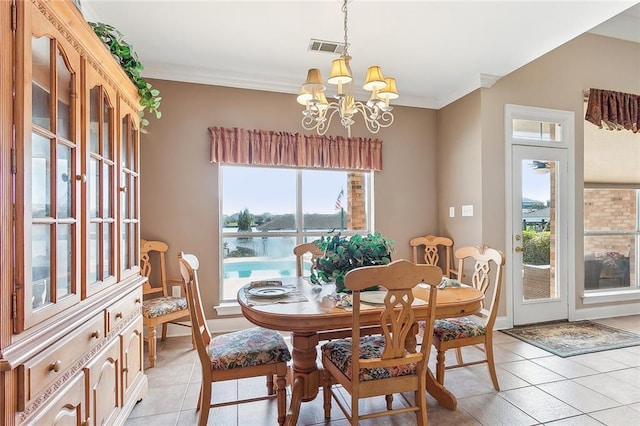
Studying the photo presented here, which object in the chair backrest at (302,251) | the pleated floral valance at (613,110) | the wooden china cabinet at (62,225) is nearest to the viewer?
the wooden china cabinet at (62,225)

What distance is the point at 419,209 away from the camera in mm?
4230

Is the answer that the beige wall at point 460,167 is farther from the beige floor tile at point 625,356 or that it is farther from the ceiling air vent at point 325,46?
the ceiling air vent at point 325,46

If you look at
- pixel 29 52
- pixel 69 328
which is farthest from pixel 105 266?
pixel 29 52

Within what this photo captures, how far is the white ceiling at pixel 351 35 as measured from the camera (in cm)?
243

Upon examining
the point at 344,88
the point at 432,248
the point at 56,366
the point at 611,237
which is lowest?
the point at 56,366

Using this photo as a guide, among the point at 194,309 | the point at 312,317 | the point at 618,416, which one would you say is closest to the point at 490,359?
the point at 618,416

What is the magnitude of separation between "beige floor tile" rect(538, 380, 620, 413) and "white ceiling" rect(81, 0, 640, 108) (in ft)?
8.60

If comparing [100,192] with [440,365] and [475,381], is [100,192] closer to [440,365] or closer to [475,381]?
[440,365]

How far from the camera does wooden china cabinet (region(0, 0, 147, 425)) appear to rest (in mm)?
1047

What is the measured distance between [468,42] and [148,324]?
3.53 m

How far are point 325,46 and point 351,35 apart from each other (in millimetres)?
252

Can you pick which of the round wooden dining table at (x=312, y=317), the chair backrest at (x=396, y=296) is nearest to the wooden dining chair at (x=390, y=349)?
the chair backrest at (x=396, y=296)

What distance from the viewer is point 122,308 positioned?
76.0 inches

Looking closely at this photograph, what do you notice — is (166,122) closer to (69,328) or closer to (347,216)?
(347,216)
